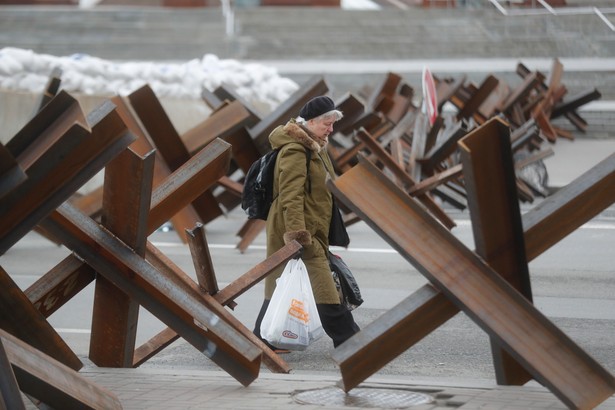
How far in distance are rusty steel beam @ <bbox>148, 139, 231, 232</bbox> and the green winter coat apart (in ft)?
4.32

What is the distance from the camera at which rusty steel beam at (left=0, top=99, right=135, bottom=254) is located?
4.95 m

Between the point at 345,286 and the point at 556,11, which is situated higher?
the point at 345,286

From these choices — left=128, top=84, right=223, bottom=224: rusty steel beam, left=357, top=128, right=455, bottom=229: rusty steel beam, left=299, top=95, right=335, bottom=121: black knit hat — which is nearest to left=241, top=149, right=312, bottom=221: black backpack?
left=299, top=95, right=335, bottom=121: black knit hat

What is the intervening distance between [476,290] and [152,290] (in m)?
1.54

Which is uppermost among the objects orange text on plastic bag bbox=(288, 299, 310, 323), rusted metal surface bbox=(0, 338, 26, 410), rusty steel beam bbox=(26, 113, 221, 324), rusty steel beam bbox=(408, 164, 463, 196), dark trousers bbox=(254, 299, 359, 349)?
rusted metal surface bbox=(0, 338, 26, 410)

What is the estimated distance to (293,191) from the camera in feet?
26.2

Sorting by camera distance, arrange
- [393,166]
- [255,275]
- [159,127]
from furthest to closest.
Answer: [393,166], [159,127], [255,275]

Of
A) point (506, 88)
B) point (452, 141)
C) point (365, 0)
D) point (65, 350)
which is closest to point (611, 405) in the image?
point (65, 350)

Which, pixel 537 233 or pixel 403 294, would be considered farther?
pixel 403 294

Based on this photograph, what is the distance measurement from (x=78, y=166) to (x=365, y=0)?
39467 millimetres

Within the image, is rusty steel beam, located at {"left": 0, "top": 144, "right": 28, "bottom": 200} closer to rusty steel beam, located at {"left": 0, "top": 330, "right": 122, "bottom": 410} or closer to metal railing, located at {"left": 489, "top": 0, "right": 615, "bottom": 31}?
rusty steel beam, located at {"left": 0, "top": 330, "right": 122, "bottom": 410}

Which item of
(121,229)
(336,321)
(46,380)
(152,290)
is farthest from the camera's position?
(336,321)

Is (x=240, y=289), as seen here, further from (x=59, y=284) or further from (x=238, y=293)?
(x=59, y=284)

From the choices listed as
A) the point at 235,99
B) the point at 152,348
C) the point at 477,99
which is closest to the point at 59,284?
the point at 152,348
